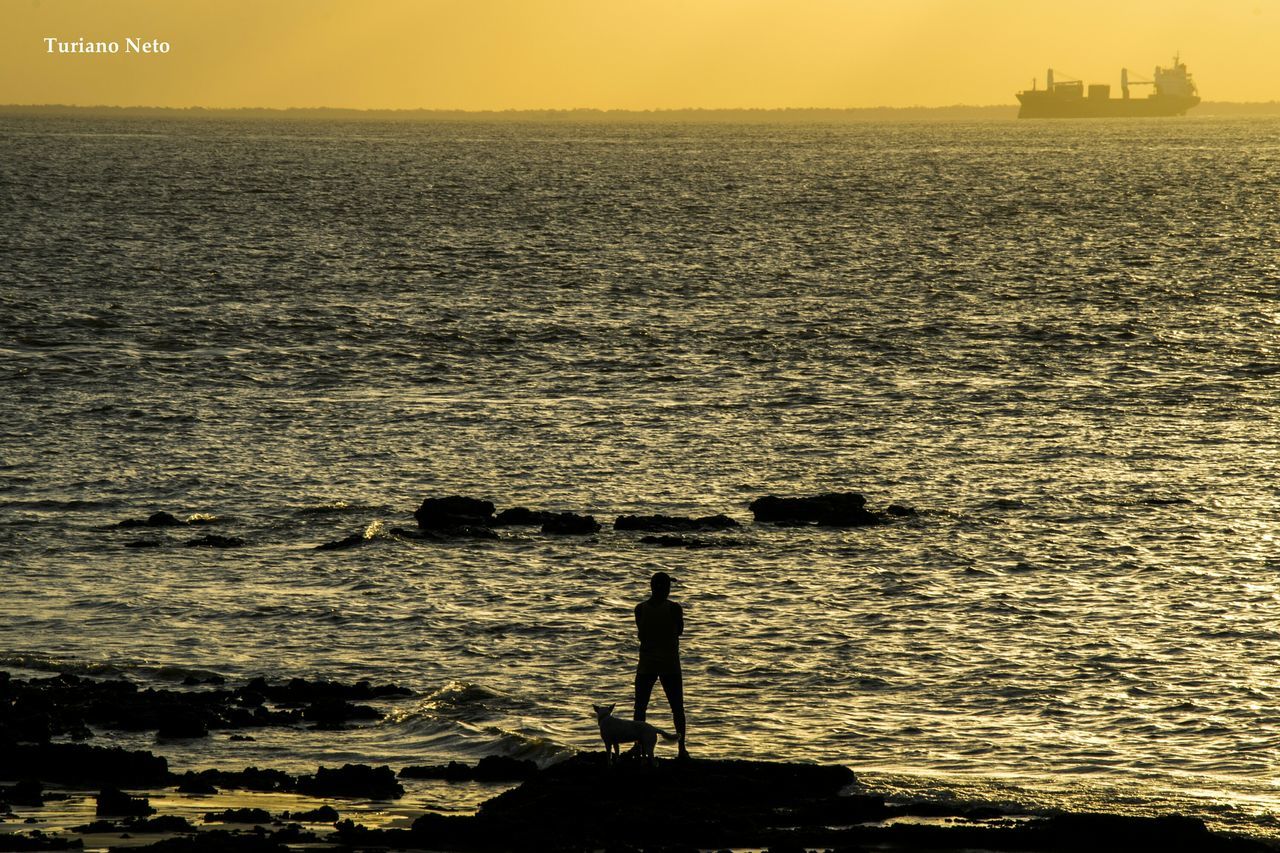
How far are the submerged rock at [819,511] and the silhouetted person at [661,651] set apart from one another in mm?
13999

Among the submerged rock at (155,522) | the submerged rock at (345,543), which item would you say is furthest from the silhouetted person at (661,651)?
the submerged rock at (155,522)

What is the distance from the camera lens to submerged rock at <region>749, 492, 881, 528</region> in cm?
3072

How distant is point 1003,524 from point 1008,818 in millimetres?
15049

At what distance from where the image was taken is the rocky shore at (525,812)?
14.5 metres

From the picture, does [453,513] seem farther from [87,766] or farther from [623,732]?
[623,732]

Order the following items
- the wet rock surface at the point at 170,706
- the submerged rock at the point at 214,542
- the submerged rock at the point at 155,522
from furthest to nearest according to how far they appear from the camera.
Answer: the submerged rock at the point at 155,522
the submerged rock at the point at 214,542
the wet rock surface at the point at 170,706

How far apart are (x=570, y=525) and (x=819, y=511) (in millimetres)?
4386

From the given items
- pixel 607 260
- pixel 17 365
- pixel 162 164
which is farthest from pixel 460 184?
pixel 17 365

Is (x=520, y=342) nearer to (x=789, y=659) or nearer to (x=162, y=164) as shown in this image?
(x=789, y=659)

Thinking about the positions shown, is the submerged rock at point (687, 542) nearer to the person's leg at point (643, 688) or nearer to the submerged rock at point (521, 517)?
the submerged rock at point (521, 517)

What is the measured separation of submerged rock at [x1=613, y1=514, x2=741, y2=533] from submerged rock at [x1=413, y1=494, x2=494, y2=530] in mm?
2310

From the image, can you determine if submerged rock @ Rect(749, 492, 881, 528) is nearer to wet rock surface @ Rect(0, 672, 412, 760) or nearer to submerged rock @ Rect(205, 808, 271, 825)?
wet rock surface @ Rect(0, 672, 412, 760)

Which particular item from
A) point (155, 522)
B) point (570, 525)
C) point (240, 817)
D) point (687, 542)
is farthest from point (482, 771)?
point (155, 522)

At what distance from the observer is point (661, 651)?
55.3 feet
